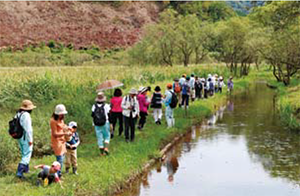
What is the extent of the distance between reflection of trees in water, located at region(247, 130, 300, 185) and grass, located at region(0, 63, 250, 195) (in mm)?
3170

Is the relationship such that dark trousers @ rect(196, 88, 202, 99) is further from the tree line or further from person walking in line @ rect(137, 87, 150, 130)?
person walking in line @ rect(137, 87, 150, 130)

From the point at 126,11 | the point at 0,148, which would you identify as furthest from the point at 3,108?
the point at 126,11

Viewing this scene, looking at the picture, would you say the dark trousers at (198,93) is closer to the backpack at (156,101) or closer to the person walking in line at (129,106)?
the backpack at (156,101)

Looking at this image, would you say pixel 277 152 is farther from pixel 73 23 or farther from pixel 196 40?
pixel 73 23

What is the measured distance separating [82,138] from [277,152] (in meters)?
6.77

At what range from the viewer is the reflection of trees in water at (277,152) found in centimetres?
1218

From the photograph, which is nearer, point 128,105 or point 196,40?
point 128,105

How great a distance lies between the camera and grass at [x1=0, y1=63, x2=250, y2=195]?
978cm

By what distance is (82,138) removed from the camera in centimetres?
1507


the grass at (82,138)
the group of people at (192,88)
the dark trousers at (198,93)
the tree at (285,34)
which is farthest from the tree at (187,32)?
the grass at (82,138)

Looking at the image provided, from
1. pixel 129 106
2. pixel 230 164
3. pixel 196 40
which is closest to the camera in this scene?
A: pixel 230 164

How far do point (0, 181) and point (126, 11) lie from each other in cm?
10332

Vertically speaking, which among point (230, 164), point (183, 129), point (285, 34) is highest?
point (285, 34)

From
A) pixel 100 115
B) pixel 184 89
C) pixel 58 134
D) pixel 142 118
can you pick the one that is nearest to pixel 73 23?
pixel 184 89
